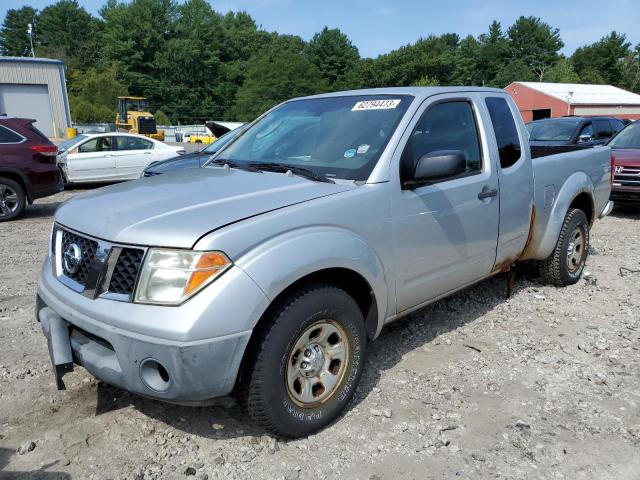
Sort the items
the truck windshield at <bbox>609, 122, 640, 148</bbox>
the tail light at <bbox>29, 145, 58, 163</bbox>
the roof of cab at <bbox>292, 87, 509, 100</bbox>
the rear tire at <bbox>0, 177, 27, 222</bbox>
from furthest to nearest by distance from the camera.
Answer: the truck windshield at <bbox>609, 122, 640, 148</bbox>
the tail light at <bbox>29, 145, 58, 163</bbox>
the rear tire at <bbox>0, 177, 27, 222</bbox>
the roof of cab at <bbox>292, 87, 509, 100</bbox>

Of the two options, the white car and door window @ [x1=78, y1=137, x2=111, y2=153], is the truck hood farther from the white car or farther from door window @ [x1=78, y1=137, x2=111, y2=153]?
door window @ [x1=78, y1=137, x2=111, y2=153]

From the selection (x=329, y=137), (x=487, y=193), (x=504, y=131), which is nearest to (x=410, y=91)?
(x=329, y=137)

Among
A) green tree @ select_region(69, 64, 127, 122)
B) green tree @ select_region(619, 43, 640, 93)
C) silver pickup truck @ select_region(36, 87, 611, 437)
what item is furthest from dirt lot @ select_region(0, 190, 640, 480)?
green tree @ select_region(619, 43, 640, 93)

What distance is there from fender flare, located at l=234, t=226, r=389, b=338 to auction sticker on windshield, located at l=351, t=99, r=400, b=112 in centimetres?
107

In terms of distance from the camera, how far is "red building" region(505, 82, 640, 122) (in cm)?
4553

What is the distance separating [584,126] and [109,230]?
13.0m

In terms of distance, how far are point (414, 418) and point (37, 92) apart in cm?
3865

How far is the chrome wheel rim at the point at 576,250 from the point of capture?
530 cm

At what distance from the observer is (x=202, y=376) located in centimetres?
245

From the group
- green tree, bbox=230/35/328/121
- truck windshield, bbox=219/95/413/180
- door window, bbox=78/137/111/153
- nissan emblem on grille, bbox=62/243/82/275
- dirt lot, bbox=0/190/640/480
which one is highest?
green tree, bbox=230/35/328/121

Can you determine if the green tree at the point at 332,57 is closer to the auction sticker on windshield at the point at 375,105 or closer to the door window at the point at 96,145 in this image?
the door window at the point at 96,145

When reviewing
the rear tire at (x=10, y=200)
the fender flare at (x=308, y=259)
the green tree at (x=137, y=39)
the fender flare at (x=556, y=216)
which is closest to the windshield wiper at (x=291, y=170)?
the fender flare at (x=308, y=259)

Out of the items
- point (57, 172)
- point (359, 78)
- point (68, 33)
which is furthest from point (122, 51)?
point (57, 172)

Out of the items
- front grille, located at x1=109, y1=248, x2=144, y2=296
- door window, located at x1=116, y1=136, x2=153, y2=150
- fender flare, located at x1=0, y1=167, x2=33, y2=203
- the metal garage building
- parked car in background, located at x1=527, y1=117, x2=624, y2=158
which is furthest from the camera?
the metal garage building
